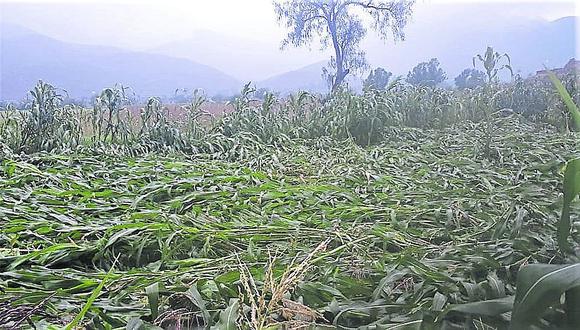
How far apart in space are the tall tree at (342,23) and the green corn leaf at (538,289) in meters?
0.56

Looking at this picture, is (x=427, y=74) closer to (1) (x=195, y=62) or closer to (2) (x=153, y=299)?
(1) (x=195, y=62)

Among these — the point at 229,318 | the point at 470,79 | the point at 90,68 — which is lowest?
the point at 229,318

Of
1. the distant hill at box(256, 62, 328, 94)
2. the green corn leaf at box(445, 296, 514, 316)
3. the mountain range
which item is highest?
the mountain range

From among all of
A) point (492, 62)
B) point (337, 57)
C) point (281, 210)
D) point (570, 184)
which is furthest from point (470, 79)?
point (570, 184)

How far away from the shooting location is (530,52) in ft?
2.62

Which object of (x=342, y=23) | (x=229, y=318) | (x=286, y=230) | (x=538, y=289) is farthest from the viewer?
(x=342, y=23)

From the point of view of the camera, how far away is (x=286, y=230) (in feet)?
2.38

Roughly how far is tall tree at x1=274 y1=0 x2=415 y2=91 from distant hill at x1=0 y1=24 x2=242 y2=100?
0.48 feet

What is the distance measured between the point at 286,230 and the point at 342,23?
350 millimetres

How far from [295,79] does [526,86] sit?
1.21 feet

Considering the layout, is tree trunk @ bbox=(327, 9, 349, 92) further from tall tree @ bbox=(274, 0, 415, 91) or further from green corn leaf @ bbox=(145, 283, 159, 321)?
green corn leaf @ bbox=(145, 283, 159, 321)

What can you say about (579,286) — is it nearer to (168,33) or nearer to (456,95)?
(456,95)

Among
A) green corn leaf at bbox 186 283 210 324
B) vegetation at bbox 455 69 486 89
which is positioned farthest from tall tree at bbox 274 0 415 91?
green corn leaf at bbox 186 283 210 324

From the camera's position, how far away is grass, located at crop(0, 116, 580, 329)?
20.7 inches
